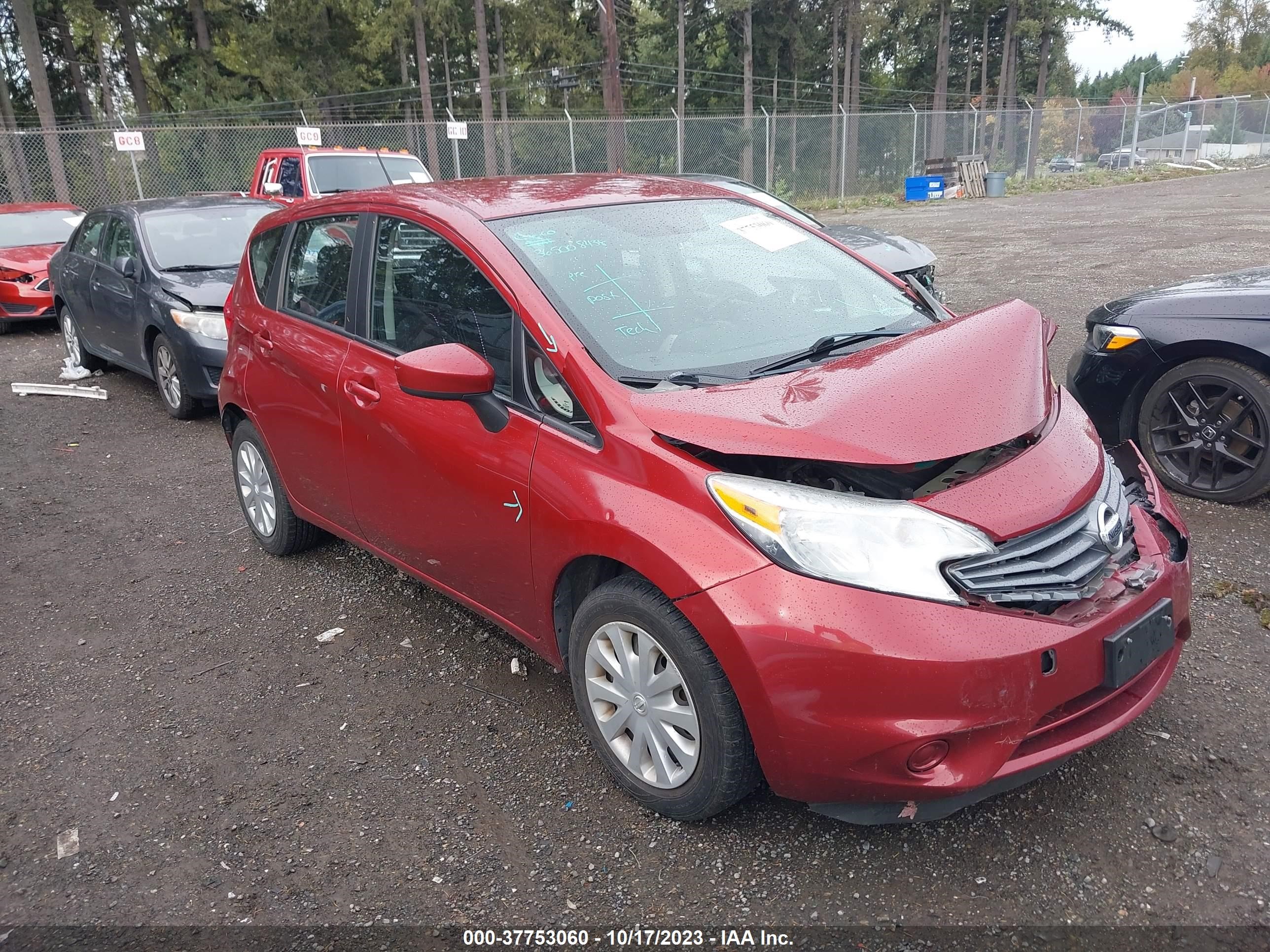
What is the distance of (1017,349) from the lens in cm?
288

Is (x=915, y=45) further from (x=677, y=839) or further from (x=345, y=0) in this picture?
(x=677, y=839)

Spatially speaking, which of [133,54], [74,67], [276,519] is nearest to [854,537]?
[276,519]

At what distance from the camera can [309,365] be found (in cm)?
384

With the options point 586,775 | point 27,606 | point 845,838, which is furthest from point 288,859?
point 27,606

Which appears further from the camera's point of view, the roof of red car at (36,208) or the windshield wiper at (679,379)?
the roof of red car at (36,208)

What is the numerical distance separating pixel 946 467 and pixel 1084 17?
58171 mm

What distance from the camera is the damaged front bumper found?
7.07 ft

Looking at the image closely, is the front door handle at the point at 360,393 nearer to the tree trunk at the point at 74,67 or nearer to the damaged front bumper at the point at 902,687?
the damaged front bumper at the point at 902,687

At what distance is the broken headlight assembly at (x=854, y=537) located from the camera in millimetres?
2236

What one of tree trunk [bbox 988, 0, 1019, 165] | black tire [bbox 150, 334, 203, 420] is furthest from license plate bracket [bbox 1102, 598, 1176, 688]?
tree trunk [bbox 988, 0, 1019, 165]

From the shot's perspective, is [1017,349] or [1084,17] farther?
[1084,17]

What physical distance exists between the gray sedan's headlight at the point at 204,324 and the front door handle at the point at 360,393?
392 cm

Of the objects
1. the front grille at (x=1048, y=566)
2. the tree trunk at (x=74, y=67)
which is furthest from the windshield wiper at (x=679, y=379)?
the tree trunk at (x=74, y=67)

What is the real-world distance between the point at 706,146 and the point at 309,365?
Answer: 2524 cm
